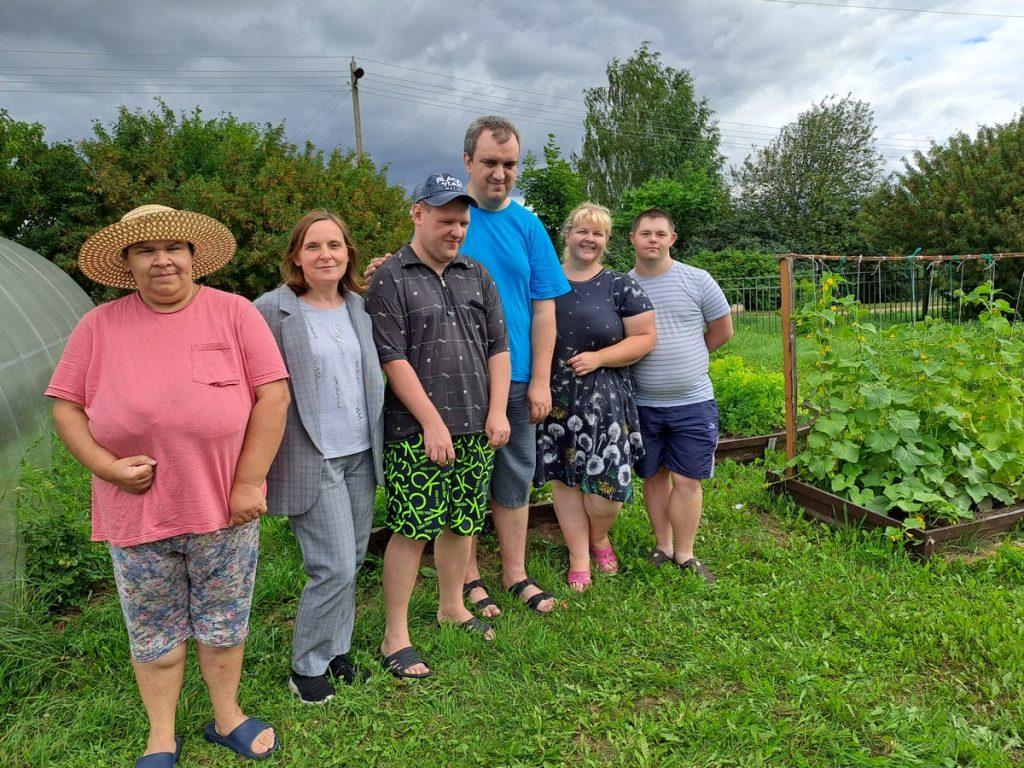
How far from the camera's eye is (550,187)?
1823 cm

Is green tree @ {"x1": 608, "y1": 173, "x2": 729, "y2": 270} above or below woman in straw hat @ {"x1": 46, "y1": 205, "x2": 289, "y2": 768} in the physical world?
above

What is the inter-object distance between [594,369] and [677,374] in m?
0.47

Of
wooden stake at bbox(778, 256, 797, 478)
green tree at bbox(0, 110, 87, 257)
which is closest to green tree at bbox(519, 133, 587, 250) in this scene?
green tree at bbox(0, 110, 87, 257)

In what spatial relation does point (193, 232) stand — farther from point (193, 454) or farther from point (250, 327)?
point (193, 454)

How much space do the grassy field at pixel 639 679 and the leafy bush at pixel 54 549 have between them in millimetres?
110

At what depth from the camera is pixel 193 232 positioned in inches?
80.9

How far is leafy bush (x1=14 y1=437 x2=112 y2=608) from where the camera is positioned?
123 inches

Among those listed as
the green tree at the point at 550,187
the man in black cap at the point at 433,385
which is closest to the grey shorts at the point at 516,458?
the man in black cap at the point at 433,385

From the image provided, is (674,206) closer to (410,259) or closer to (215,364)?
Answer: (410,259)

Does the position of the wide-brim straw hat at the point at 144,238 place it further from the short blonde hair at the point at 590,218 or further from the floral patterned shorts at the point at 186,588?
the short blonde hair at the point at 590,218

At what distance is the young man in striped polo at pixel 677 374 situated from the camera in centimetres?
330

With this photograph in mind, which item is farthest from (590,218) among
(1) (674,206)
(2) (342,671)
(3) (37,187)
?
(1) (674,206)

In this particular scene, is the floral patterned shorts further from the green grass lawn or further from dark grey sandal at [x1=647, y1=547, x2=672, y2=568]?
dark grey sandal at [x1=647, y1=547, x2=672, y2=568]

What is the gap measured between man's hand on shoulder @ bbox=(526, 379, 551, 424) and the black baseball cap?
32.4 inches
